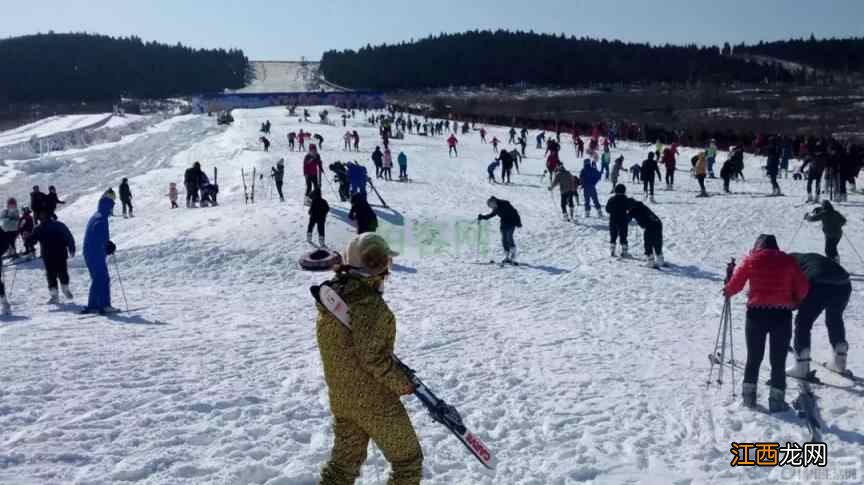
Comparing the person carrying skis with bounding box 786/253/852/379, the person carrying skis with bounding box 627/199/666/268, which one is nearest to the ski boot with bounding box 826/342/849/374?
the person carrying skis with bounding box 786/253/852/379

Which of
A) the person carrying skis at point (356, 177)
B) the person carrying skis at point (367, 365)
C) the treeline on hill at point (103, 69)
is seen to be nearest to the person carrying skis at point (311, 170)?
the person carrying skis at point (356, 177)

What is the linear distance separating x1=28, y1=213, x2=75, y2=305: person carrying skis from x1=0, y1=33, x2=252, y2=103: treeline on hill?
145095 mm

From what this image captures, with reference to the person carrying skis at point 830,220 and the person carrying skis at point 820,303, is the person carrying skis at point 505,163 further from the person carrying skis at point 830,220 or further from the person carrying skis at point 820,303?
the person carrying skis at point 820,303

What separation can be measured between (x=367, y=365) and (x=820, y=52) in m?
189

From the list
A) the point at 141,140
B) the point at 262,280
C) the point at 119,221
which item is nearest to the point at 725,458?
the point at 262,280

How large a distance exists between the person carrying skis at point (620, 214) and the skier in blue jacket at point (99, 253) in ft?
27.9

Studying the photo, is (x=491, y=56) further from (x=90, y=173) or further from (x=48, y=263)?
(x=48, y=263)

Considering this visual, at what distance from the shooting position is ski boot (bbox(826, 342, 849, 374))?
264 inches

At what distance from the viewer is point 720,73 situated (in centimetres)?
14925

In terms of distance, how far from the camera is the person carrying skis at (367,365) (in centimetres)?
322

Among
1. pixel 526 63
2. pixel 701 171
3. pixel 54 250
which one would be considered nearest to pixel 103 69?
pixel 526 63

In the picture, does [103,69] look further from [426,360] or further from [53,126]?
[426,360]

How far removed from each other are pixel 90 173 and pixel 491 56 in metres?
135

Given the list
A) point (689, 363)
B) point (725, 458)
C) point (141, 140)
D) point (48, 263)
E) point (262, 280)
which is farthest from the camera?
point (141, 140)
